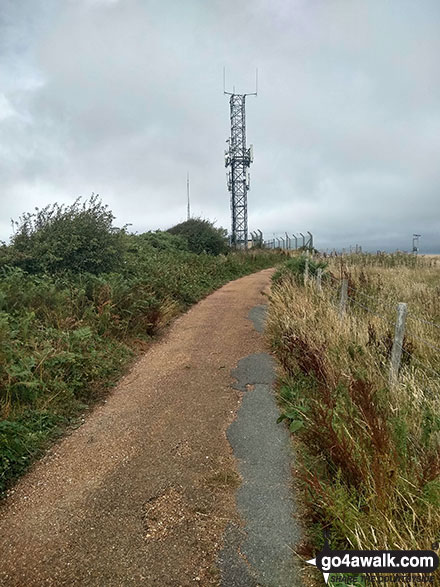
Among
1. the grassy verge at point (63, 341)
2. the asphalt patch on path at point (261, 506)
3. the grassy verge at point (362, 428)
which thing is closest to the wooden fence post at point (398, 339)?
the grassy verge at point (362, 428)

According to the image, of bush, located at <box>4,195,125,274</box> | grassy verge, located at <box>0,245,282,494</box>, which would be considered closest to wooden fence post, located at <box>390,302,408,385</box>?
grassy verge, located at <box>0,245,282,494</box>

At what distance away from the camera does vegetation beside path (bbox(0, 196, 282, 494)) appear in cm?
383

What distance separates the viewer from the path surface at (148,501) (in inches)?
85.4

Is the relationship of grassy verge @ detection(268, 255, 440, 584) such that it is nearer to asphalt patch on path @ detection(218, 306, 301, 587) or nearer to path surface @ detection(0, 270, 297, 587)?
asphalt patch on path @ detection(218, 306, 301, 587)

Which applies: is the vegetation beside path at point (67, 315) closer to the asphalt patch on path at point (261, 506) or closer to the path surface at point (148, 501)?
the path surface at point (148, 501)

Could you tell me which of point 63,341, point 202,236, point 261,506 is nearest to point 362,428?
point 261,506

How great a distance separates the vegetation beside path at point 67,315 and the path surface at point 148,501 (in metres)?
0.38

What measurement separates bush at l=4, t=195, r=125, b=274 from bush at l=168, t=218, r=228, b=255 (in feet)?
35.7

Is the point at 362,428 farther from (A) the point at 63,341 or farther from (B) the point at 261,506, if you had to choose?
(A) the point at 63,341

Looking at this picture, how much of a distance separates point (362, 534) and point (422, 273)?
12.9 metres

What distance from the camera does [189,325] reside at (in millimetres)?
8242

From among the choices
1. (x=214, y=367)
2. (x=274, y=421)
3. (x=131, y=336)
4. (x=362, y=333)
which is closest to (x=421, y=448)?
(x=274, y=421)

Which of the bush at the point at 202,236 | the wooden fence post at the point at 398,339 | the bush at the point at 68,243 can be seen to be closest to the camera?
the wooden fence post at the point at 398,339

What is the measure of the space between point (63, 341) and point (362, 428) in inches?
164
